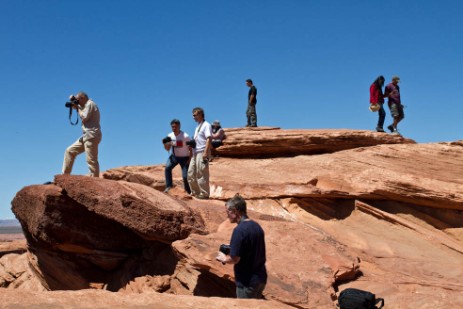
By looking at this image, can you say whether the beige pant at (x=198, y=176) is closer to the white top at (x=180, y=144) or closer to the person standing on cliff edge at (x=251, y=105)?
the white top at (x=180, y=144)

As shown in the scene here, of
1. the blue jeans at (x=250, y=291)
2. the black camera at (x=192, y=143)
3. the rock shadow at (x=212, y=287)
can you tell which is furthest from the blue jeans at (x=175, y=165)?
the blue jeans at (x=250, y=291)

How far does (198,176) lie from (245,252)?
584 cm

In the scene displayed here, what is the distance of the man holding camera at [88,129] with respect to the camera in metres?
11.3

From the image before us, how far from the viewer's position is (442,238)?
40.7 feet

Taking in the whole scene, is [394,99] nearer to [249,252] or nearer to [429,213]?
[429,213]

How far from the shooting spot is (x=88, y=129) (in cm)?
1132

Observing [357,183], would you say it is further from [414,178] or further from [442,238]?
[442,238]

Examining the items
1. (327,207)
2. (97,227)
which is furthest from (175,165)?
(327,207)

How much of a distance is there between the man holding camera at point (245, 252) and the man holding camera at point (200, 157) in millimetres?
5176

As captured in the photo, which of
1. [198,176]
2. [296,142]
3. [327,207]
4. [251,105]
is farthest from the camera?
[251,105]

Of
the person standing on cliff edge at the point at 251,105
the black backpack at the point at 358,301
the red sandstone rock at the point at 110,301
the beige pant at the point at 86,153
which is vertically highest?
the person standing on cliff edge at the point at 251,105

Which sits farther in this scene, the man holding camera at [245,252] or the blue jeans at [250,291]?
the blue jeans at [250,291]

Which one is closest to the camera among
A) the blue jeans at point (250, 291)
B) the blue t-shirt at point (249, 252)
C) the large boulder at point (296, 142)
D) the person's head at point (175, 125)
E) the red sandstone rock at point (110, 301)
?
the red sandstone rock at point (110, 301)

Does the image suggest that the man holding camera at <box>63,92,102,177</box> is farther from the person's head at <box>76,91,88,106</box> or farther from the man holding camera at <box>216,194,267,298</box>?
the man holding camera at <box>216,194,267,298</box>
